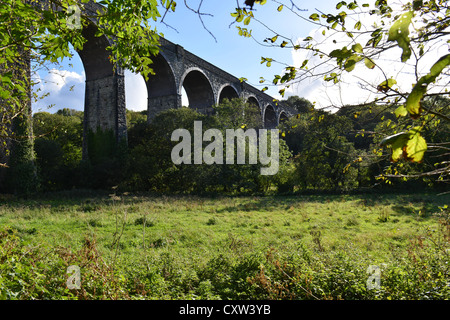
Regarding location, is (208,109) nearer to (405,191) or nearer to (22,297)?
(405,191)

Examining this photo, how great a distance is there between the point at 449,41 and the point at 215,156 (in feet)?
62.3

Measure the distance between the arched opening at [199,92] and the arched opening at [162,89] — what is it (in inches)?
200

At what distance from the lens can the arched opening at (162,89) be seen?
25359 mm

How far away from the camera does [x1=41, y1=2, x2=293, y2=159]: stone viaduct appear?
822 inches

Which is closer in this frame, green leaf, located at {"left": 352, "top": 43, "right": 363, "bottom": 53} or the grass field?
green leaf, located at {"left": 352, "top": 43, "right": 363, "bottom": 53}

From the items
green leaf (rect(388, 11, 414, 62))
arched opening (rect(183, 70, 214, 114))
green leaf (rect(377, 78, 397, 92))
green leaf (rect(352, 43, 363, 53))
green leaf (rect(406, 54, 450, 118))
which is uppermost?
arched opening (rect(183, 70, 214, 114))

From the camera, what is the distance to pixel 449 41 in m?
2.24

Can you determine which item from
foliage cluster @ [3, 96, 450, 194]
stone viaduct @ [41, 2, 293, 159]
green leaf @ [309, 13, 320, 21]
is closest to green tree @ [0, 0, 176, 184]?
green leaf @ [309, 13, 320, 21]

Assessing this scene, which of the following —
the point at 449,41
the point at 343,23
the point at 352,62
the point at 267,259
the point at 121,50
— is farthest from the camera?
the point at 267,259

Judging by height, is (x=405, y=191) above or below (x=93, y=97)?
below

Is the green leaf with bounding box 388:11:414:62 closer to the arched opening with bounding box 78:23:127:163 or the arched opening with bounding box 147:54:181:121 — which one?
the arched opening with bounding box 78:23:127:163

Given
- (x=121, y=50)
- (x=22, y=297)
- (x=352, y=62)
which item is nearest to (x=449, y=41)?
(x=352, y=62)

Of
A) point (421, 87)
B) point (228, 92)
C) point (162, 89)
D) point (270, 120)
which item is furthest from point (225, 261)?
point (270, 120)

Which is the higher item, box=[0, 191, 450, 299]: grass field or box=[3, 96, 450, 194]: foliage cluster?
box=[3, 96, 450, 194]: foliage cluster
